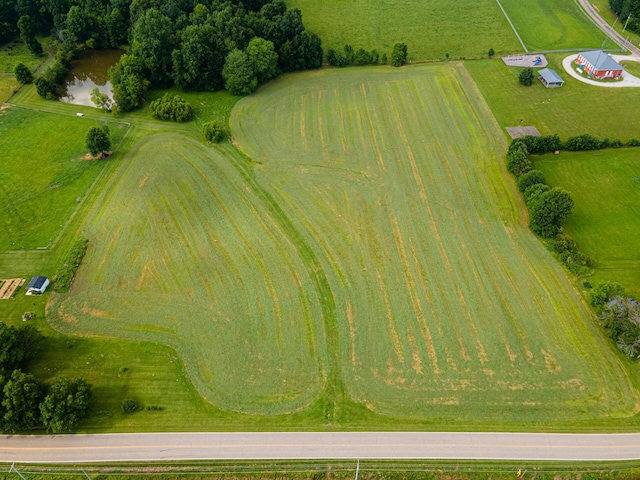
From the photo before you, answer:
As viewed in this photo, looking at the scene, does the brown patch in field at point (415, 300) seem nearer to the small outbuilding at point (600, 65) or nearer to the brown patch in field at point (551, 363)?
the brown patch in field at point (551, 363)

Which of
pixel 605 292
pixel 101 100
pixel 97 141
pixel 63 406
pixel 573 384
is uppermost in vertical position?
pixel 101 100

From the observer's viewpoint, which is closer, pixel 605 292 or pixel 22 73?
pixel 605 292

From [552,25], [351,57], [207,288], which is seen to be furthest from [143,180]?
[552,25]

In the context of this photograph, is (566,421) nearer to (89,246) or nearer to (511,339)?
(511,339)

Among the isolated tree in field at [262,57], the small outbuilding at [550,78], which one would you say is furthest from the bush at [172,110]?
the small outbuilding at [550,78]

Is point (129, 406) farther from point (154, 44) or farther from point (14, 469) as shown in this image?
point (154, 44)

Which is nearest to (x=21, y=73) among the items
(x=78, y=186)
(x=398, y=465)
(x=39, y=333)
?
(x=78, y=186)
